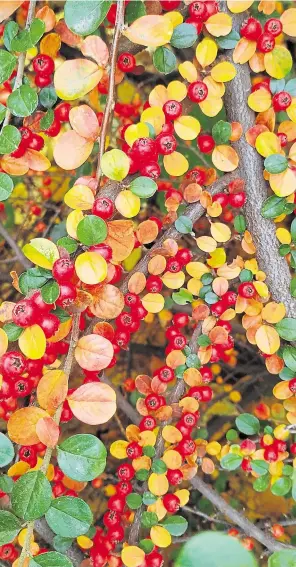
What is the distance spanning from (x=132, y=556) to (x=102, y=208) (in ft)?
1.97

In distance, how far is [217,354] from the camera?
1028 mm

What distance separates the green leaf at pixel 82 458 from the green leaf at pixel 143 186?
32cm

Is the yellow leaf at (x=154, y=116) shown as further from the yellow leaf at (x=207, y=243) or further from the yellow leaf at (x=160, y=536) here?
the yellow leaf at (x=160, y=536)

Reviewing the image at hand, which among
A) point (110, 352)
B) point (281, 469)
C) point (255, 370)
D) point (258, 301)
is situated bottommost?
point (255, 370)

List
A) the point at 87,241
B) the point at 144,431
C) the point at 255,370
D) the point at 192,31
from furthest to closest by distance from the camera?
1. the point at 255,370
2. the point at 144,431
3. the point at 192,31
4. the point at 87,241

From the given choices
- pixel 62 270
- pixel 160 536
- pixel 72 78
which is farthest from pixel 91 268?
pixel 160 536

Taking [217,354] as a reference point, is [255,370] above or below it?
below

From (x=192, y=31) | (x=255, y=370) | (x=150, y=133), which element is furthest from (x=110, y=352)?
(x=255, y=370)

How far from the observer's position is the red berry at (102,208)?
688mm

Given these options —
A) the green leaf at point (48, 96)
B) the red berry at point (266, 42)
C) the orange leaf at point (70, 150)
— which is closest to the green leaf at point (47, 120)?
the green leaf at point (48, 96)

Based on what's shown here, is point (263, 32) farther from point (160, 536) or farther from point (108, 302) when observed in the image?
point (160, 536)

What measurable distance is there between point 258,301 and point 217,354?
0.46 ft

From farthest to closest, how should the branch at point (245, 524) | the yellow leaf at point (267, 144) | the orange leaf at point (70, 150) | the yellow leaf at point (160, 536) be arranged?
1. the branch at point (245, 524)
2. the yellow leaf at point (160, 536)
3. the yellow leaf at point (267, 144)
4. the orange leaf at point (70, 150)

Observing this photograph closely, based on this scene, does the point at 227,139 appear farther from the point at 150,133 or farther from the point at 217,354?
the point at 217,354
